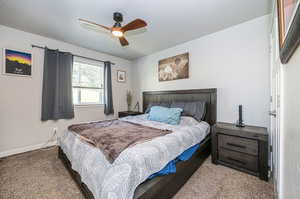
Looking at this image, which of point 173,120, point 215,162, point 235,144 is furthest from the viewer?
point 173,120

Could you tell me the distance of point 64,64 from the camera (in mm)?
3051

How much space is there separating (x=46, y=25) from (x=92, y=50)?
1214mm

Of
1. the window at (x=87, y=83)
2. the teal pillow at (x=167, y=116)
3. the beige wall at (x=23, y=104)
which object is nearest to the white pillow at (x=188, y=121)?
the teal pillow at (x=167, y=116)

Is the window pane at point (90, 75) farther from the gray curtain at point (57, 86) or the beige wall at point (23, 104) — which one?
the beige wall at point (23, 104)

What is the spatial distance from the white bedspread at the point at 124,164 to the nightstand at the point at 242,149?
2.59 ft

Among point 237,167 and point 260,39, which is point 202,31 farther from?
point 237,167

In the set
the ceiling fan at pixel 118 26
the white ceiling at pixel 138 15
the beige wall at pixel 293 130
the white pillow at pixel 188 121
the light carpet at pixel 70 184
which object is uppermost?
the white ceiling at pixel 138 15

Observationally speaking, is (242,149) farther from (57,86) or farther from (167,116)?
(57,86)

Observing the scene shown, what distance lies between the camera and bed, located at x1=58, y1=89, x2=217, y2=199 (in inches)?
46.2

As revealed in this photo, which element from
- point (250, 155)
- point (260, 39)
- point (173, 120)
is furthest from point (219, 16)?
point (250, 155)

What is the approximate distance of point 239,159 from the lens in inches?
76.9

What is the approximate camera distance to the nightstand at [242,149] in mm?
1754

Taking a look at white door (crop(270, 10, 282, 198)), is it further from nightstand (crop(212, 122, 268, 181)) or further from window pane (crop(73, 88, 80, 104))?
window pane (crop(73, 88, 80, 104))

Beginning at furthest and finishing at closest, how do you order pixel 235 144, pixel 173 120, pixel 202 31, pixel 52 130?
1. pixel 52 130
2. pixel 202 31
3. pixel 173 120
4. pixel 235 144
